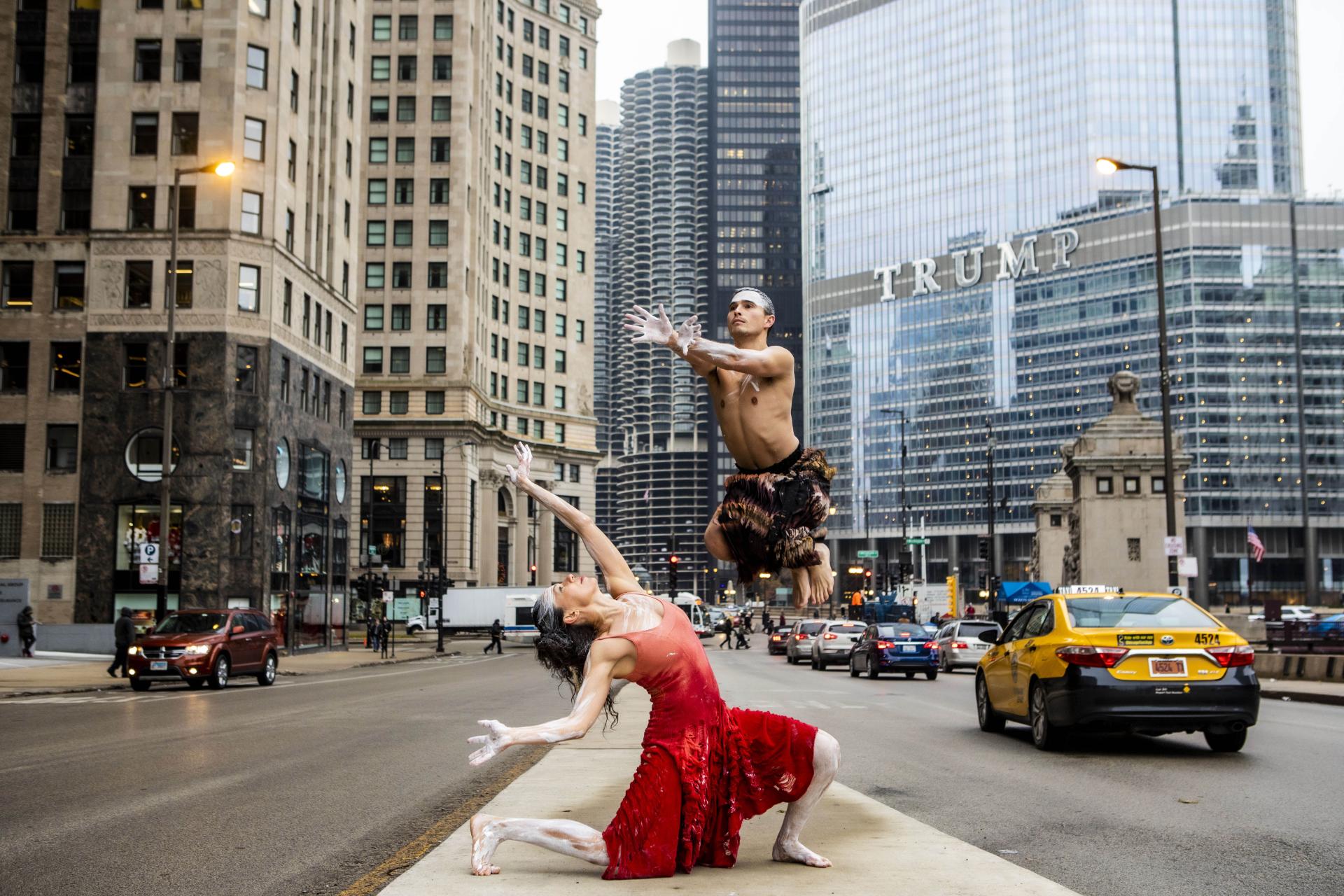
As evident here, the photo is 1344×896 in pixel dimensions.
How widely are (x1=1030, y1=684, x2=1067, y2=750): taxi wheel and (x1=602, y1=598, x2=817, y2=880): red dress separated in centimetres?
801

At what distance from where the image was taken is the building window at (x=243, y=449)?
1719 inches

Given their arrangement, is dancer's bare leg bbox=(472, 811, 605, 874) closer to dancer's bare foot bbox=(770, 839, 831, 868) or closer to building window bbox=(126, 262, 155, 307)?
dancer's bare foot bbox=(770, 839, 831, 868)

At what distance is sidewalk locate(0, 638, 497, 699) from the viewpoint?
26.3 metres

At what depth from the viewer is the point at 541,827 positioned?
5641mm

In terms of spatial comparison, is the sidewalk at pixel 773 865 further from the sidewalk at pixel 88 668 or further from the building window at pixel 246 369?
the building window at pixel 246 369

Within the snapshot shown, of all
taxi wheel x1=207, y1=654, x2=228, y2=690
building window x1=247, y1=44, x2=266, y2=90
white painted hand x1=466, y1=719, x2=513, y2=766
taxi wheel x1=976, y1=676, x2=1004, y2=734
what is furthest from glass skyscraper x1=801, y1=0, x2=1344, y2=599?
white painted hand x1=466, y1=719, x2=513, y2=766

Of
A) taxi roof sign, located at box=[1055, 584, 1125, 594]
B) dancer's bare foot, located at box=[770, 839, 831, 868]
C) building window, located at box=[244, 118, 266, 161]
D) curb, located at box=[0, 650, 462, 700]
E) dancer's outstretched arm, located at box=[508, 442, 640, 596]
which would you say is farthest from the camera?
building window, located at box=[244, 118, 266, 161]

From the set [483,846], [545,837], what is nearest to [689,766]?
[545,837]

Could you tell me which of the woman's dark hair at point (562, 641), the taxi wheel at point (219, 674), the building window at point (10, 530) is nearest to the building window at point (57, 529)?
the building window at point (10, 530)

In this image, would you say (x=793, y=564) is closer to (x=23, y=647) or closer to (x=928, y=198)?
(x=23, y=647)

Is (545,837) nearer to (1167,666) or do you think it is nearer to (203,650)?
(1167,666)

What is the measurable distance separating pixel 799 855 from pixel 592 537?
1.89 metres

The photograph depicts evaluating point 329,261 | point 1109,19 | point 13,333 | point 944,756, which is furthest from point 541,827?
point 1109,19

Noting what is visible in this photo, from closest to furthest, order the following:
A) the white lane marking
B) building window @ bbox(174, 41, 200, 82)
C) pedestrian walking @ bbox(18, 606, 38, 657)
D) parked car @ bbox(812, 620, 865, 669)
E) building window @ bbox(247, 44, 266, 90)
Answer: the white lane marking → parked car @ bbox(812, 620, 865, 669) → pedestrian walking @ bbox(18, 606, 38, 657) → building window @ bbox(174, 41, 200, 82) → building window @ bbox(247, 44, 266, 90)
